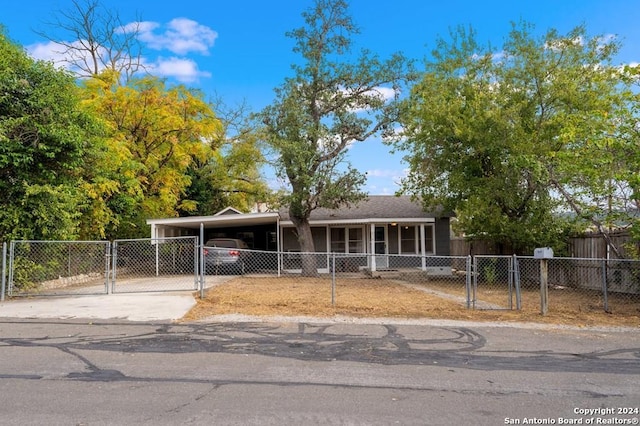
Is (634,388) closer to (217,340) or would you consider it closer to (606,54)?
Answer: (217,340)

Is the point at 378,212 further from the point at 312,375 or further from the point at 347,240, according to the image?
the point at 312,375

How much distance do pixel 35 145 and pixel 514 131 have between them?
13.6 m

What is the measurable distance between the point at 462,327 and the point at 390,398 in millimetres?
4486

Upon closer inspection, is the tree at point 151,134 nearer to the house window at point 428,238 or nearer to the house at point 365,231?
the house at point 365,231

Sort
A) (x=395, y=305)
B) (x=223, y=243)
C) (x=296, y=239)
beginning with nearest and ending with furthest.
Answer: (x=395, y=305), (x=223, y=243), (x=296, y=239)

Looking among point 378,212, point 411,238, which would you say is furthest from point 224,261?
point 411,238

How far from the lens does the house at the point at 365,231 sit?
2262 centimetres

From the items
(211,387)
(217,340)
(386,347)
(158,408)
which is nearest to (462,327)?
(386,347)

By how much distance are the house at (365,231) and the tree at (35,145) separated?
27.6 feet

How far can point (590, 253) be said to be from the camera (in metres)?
15.3

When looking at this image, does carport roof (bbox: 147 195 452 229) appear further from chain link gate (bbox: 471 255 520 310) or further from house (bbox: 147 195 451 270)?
chain link gate (bbox: 471 255 520 310)

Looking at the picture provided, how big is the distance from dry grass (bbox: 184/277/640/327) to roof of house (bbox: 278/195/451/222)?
7.71 meters

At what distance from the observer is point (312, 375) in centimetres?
570

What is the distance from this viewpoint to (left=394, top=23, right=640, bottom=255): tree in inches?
567
